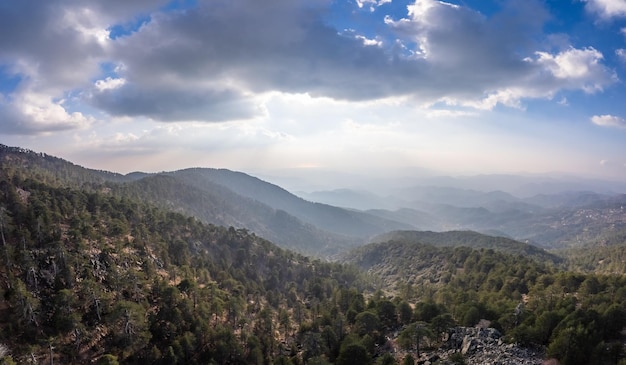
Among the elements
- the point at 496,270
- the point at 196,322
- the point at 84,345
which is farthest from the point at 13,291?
the point at 496,270

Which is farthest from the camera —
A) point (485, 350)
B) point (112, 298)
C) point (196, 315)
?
point (196, 315)

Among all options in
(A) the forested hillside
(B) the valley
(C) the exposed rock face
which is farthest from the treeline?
(A) the forested hillside

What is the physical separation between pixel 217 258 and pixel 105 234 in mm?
58127

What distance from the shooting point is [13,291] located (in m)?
71.2

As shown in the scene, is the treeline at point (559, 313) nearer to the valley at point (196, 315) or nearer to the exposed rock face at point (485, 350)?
the valley at point (196, 315)

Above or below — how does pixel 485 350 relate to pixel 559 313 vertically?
below

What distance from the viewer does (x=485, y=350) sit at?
58438 mm

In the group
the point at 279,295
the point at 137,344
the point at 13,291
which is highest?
the point at 13,291

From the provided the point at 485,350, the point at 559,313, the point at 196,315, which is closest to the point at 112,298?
the point at 196,315

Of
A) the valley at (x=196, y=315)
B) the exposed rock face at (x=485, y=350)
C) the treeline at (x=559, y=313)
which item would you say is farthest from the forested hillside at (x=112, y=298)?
the treeline at (x=559, y=313)

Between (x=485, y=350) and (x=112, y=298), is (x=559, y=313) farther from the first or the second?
(x=112, y=298)

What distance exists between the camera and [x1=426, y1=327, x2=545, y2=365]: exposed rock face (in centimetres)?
5433

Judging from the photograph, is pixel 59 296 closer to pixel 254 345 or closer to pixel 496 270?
pixel 254 345

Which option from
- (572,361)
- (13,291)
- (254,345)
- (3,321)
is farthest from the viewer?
(254,345)
